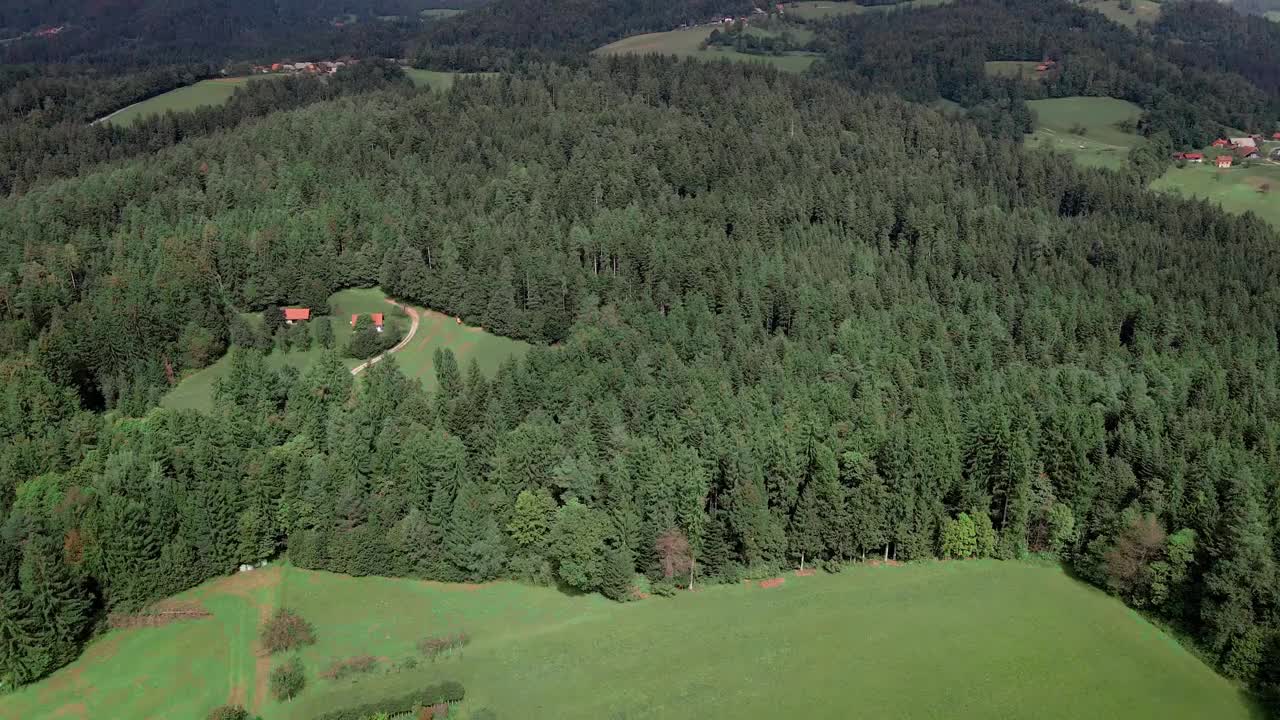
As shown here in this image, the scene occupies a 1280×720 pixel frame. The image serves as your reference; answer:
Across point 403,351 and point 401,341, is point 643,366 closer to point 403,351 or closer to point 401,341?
point 403,351

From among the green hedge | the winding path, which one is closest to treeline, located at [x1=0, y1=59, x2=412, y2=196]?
the winding path

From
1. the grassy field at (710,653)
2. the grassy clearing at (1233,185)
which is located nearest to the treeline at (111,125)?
the grassy field at (710,653)

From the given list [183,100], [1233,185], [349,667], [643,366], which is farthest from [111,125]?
[1233,185]

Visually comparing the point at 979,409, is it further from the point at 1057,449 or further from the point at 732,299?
the point at 732,299

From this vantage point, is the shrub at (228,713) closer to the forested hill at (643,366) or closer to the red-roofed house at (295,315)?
the forested hill at (643,366)

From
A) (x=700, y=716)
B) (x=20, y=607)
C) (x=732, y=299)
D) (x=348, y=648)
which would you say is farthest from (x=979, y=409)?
(x=20, y=607)

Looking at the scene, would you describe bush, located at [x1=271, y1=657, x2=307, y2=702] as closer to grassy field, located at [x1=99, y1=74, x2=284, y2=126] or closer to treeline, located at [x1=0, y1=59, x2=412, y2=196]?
treeline, located at [x1=0, y1=59, x2=412, y2=196]
